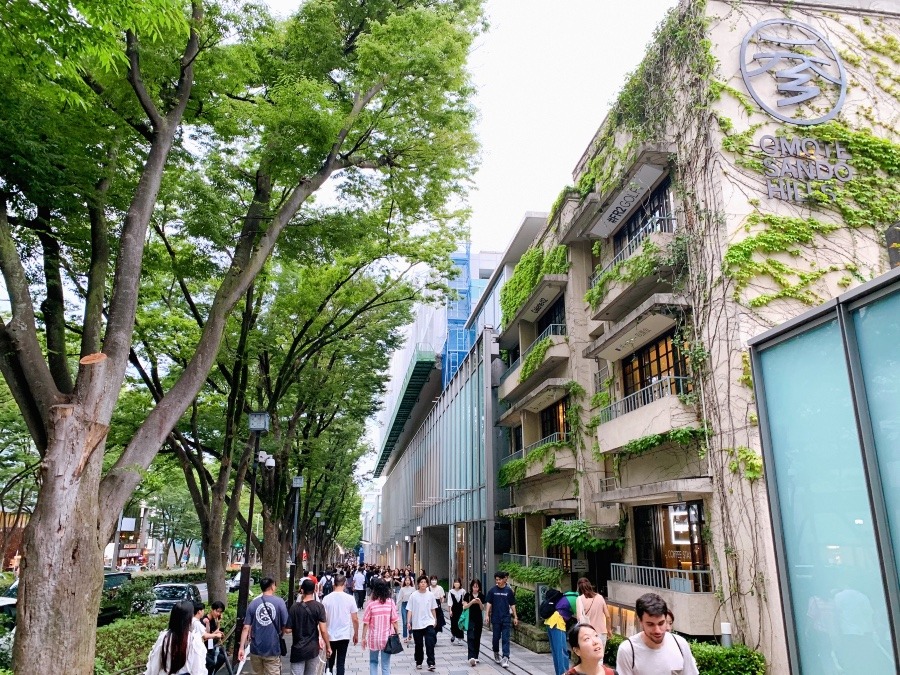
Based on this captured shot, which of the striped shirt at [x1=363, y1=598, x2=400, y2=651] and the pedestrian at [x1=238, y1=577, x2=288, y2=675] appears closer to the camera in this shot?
the pedestrian at [x1=238, y1=577, x2=288, y2=675]

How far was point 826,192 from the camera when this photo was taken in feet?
43.1

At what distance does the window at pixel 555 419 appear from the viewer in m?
20.6

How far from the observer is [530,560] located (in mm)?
21531

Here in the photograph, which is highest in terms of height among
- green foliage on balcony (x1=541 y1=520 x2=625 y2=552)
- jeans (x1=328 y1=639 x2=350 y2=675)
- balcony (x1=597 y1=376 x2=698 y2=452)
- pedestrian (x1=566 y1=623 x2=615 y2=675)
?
balcony (x1=597 y1=376 x2=698 y2=452)

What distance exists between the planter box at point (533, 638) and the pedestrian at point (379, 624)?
21.2ft

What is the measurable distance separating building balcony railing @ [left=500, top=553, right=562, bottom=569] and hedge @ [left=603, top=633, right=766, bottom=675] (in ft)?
27.4

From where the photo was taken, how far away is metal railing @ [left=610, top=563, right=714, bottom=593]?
1224cm

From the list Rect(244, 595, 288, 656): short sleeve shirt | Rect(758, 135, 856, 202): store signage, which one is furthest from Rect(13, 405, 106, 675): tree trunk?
Rect(758, 135, 856, 202): store signage

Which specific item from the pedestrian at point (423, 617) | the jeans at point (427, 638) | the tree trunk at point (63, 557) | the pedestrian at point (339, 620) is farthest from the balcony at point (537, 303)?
the tree trunk at point (63, 557)

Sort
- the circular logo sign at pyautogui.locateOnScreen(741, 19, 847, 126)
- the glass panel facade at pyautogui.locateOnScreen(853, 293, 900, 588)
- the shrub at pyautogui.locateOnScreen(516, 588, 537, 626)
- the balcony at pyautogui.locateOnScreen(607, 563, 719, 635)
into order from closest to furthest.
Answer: the glass panel facade at pyautogui.locateOnScreen(853, 293, 900, 588)
the balcony at pyautogui.locateOnScreen(607, 563, 719, 635)
the circular logo sign at pyautogui.locateOnScreen(741, 19, 847, 126)
the shrub at pyautogui.locateOnScreen(516, 588, 537, 626)

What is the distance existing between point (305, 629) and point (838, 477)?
6352 mm

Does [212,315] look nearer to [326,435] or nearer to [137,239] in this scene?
[137,239]

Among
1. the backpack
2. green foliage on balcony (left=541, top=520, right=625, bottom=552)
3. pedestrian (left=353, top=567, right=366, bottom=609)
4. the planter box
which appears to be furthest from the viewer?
pedestrian (left=353, top=567, right=366, bottom=609)

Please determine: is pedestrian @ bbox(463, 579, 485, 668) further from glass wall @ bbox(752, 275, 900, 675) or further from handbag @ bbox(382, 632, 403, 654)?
glass wall @ bbox(752, 275, 900, 675)
